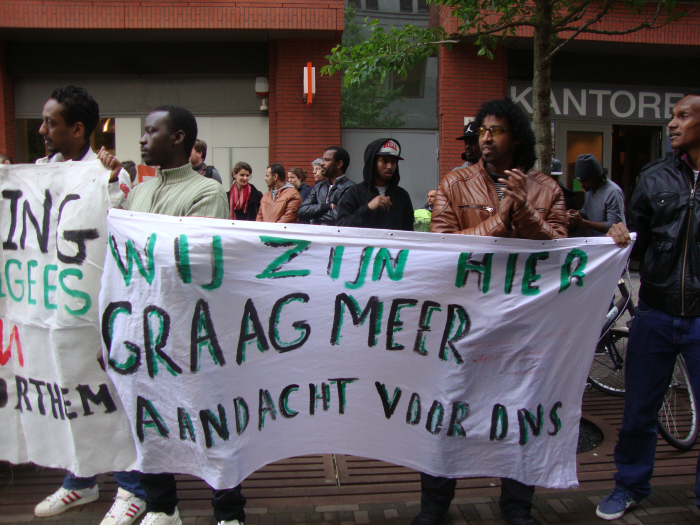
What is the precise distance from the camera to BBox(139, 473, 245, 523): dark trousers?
2.80 m

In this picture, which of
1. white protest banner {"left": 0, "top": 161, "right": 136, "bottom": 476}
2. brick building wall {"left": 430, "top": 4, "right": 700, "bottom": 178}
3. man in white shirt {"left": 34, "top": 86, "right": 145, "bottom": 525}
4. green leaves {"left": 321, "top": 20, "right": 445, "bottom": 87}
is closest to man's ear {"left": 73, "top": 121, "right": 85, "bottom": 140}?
man in white shirt {"left": 34, "top": 86, "right": 145, "bottom": 525}

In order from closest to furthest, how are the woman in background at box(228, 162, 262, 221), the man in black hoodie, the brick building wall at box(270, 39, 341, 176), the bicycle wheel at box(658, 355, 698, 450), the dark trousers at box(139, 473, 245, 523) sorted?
the dark trousers at box(139, 473, 245, 523), the man in black hoodie, the bicycle wheel at box(658, 355, 698, 450), the woman in background at box(228, 162, 262, 221), the brick building wall at box(270, 39, 341, 176)

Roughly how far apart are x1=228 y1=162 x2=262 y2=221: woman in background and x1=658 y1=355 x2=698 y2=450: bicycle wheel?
5393mm

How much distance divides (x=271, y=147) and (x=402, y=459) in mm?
8506

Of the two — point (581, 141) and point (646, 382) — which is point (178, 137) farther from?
point (581, 141)

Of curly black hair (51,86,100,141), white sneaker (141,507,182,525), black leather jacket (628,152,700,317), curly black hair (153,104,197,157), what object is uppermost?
curly black hair (51,86,100,141)

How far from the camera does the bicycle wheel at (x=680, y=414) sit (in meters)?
3.95

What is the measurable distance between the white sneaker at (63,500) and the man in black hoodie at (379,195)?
2147 mm

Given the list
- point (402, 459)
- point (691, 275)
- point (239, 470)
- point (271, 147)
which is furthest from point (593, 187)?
point (271, 147)

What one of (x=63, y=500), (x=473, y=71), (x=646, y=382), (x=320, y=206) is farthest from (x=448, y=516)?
(x=473, y=71)

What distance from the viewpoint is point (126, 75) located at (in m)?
10.6

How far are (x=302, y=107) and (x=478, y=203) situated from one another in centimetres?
780

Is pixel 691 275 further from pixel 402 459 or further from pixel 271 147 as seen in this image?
pixel 271 147

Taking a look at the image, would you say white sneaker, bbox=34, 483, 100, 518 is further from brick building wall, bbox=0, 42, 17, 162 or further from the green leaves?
brick building wall, bbox=0, 42, 17, 162
